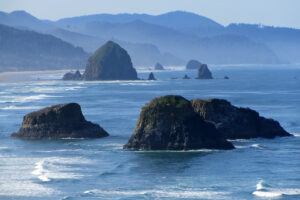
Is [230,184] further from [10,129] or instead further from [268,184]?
[10,129]

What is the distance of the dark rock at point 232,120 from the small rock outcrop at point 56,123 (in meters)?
9.92

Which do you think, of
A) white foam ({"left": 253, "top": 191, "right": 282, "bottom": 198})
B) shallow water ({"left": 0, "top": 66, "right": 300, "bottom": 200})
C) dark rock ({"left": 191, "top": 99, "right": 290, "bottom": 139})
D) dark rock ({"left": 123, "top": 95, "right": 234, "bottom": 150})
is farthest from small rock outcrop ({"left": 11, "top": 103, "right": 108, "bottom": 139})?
white foam ({"left": 253, "top": 191, "right": 282, "bottom": 198})

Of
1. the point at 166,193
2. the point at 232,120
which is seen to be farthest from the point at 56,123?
the point at 166,193

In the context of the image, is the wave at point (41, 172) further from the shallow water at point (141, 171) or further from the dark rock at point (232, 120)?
the dark rock at point (232, 120)

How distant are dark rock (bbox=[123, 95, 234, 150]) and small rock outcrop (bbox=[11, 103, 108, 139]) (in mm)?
9269

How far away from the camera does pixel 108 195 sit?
4088 cm

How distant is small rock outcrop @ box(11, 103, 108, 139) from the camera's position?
63.1 meters

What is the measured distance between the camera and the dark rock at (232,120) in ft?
203

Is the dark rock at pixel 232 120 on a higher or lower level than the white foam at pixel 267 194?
higher

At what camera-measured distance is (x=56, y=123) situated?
2504 inches

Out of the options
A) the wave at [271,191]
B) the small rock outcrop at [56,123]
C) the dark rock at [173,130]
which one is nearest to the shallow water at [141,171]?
the wave at [271,191]

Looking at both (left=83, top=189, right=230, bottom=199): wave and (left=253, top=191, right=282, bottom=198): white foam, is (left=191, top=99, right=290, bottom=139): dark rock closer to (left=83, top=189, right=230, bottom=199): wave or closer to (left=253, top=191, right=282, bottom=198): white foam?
(left=83, top=189, right=230, bottom=199): wave

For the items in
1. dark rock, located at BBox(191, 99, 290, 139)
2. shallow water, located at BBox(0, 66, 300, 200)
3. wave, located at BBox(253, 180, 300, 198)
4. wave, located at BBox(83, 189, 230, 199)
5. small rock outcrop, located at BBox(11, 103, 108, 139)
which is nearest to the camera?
wave, located at BBox(253, 180, 300, 198)

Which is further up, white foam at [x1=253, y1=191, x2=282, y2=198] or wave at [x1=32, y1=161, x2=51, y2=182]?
wave at [x1=32, y1=161, x2=51, y2=182]
